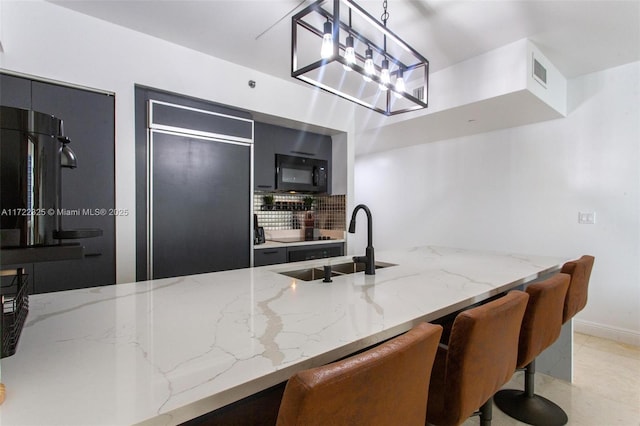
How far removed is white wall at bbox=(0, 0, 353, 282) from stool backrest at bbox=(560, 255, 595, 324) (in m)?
2.67

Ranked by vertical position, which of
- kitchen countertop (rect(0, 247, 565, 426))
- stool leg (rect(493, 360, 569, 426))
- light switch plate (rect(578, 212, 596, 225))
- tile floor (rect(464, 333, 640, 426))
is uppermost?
light switch plate (rect(578, 212, 596, 225))

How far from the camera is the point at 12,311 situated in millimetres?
862

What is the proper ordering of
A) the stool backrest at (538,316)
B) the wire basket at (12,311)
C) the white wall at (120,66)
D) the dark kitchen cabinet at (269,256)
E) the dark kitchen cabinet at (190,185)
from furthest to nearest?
the dark kitchen cabinet at (269,256)
the dark kitchen cabinet at (190,185)
the white wall at (120,66)
the stool backrest at (538,316)
the wire basket at (12,311)

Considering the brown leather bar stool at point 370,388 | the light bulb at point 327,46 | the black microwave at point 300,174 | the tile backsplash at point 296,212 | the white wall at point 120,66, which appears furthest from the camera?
the tile backsplash at point 296,212

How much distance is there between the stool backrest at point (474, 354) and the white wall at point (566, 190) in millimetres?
2839

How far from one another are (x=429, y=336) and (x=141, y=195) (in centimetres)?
232

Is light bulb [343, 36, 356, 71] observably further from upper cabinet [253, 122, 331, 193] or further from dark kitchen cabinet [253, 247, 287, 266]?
dark kitchen cabinet [253, 247, 287, 266]

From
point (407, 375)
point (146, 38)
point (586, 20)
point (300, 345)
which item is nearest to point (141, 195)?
point (146, 38)

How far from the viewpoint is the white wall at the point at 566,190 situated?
9.68 feet

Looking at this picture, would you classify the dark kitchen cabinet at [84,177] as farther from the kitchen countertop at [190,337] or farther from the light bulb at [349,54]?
the light bulb at [349,54]

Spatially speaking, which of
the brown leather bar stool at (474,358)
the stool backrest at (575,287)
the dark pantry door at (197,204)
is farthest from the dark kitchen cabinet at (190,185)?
the stool backrest at (575,287)

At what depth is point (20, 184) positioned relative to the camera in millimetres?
Answer: 738

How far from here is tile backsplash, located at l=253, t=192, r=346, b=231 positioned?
3.78 metres

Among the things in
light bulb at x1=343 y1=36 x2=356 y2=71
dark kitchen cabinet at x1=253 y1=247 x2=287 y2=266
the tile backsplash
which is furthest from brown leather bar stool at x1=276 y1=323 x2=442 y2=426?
the tile backsplash
